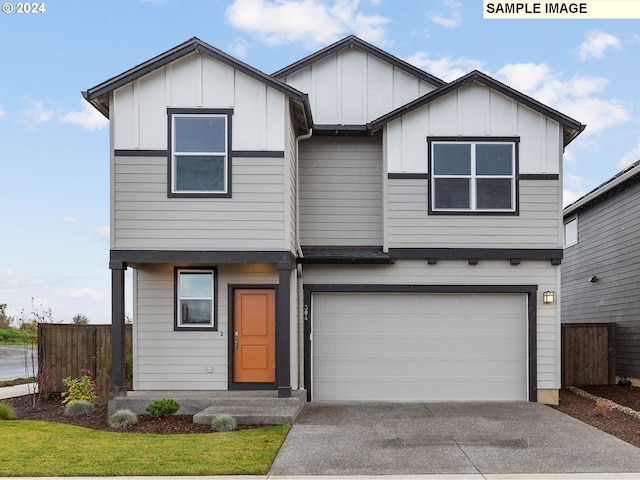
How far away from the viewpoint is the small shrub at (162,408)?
10312 millimetres

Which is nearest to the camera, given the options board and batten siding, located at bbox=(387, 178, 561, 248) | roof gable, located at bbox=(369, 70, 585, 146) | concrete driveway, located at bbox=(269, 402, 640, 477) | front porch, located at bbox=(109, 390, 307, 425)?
concrete driveway, located at bbox=(269, 402, 640, 477)

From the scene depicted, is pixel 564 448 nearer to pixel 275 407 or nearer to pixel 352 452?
pixel 352 452

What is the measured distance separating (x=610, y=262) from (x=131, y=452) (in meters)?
13.0

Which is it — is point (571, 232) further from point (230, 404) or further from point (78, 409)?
point (78, 409)

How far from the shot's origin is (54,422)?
10172 mm

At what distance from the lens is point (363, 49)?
1416 centimetres

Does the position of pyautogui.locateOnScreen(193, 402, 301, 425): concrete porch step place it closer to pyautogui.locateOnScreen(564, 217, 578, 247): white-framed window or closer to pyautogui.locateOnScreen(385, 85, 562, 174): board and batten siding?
pyautogui.locateOnScreen(385, 85, 562, 174): board and batten siding

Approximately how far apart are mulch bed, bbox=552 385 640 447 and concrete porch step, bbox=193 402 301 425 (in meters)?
4.76

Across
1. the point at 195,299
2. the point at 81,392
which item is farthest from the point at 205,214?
the point at 81,392

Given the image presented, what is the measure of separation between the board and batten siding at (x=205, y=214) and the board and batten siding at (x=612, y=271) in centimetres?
889

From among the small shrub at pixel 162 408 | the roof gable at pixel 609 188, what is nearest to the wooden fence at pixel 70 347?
the small shrub at pixel 162 408

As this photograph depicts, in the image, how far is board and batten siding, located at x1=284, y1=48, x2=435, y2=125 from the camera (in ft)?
45.5

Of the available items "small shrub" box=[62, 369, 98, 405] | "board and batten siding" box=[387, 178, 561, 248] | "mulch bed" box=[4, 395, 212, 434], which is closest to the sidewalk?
"mulch bed" box=[4, 395, 212, 434]

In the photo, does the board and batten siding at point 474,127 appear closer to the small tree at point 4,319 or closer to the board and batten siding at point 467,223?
the board and batten siding at point 467,223
